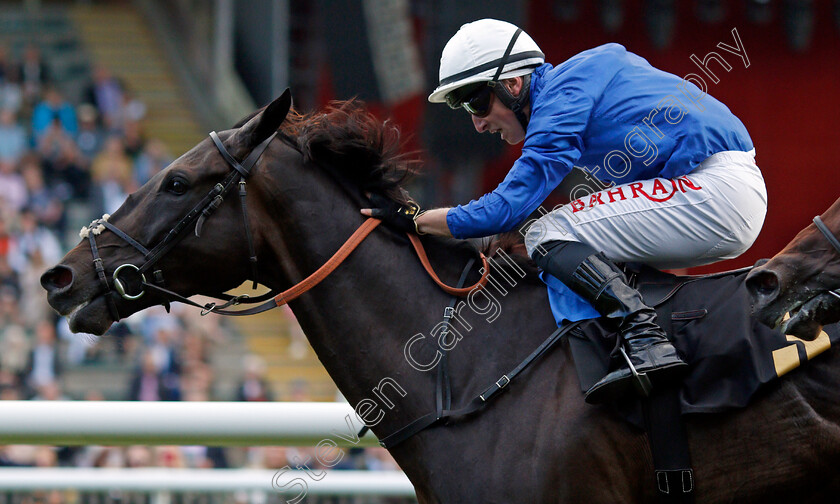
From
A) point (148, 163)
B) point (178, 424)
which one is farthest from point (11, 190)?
point (178, 424)

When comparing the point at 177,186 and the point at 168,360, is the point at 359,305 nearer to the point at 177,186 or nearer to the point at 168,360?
the point at 177,186

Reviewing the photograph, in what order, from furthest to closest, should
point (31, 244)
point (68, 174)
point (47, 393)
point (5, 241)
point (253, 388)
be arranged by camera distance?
1. point (68, 174)
2. point (31, 244)
3. point (5, 241)
4. point (253, 388)
5. point (47, 393)

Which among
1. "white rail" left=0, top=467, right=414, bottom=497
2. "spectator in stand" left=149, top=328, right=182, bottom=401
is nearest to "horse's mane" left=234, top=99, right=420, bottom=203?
"white rail" left=0, top=467, right=414, bottom=497

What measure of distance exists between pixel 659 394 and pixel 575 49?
8.28 m

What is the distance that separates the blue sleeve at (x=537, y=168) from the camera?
3105 mm

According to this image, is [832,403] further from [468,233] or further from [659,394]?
[468,233]

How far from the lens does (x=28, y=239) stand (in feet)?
33.8

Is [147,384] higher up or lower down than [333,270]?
lower down

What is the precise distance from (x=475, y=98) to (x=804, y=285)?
1272 millimetres

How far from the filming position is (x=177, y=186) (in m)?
3.29

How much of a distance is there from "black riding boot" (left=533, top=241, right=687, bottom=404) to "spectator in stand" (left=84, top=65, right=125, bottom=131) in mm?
10406

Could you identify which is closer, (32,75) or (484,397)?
(484,397)

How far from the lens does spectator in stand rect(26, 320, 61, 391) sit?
896 cm

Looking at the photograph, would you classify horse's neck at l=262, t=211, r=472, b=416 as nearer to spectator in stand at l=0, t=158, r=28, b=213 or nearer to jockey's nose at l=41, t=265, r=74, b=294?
jockey's nose at l=41, t=265, r=74, b=294
